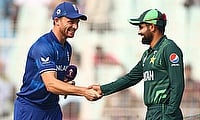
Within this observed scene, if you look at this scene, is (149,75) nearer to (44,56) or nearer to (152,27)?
(152,27)

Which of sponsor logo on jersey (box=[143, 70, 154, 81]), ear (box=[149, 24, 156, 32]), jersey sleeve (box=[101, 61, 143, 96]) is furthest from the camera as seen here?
jersey sleeve (box=[101, 61, 143, 96])

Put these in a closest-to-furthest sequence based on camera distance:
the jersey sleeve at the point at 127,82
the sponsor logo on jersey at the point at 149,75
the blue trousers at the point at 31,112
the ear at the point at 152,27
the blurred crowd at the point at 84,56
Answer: the sponsor logo on jersey at the point at 149,75, the ear at the point at 152,27, the blue trousers at the point at 31,112, the jersey sleeve at the point at 127,82, the blurred crowd at the point at 84,56

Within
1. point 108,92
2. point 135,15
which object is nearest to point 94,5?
point 135,15

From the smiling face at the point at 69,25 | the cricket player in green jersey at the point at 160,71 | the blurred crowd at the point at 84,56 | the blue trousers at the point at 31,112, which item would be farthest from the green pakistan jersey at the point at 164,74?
the blurred crowd at the point at 84,56

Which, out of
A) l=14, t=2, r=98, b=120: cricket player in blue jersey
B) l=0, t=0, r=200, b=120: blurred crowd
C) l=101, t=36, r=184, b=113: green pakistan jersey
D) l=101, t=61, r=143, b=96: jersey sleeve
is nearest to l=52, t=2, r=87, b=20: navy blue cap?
l=14, t=2, r=98, b=120: cricket player in blue jersey

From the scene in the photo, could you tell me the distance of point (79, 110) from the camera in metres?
13.8

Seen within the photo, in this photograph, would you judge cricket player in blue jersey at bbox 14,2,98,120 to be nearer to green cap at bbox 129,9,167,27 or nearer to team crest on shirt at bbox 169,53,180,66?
green cap at bbox 129,9,167,27

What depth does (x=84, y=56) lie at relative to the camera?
45.9 feet

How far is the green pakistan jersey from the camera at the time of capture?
6391 millimetres

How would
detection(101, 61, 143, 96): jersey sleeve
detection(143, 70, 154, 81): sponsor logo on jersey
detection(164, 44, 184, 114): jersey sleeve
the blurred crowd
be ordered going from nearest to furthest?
1. detection(164, 44, 184, 114): jersey sleeve
2. detection(143, 70, 154, 81): sponsor logo on jersey
3. detection(101, 61, 143, 96): jersey sleeve
4. the blurred crowd

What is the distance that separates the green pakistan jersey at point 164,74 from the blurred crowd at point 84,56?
6.69 m

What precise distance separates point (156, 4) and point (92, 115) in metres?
2.64

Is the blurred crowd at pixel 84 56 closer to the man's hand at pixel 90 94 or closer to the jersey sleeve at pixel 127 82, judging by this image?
the jersey sleeve at pixel 127 82

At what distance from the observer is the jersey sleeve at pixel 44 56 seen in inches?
258
